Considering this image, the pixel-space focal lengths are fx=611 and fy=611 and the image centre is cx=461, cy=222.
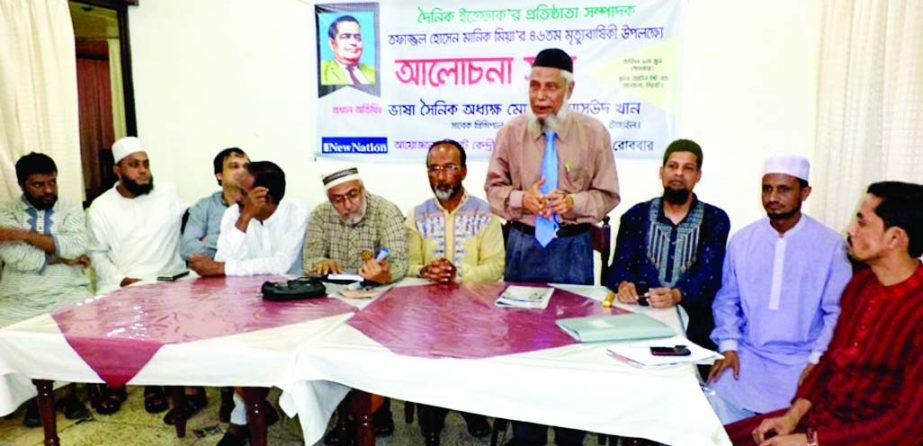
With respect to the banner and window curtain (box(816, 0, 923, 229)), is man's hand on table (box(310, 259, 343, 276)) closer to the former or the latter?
the banner

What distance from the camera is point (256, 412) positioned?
6.93 feet

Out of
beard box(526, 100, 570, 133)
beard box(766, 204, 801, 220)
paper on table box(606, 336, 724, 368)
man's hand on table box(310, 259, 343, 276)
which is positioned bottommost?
paper on table box(606, 336, 724, 368)

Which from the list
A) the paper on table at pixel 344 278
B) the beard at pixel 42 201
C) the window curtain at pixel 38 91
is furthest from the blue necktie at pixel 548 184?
the window curtain at pixel 38 91

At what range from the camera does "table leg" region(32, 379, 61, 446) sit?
7.19ft

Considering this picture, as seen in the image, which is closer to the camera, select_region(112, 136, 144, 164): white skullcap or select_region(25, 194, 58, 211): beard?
select_region(25, 194, 58, 211): beard

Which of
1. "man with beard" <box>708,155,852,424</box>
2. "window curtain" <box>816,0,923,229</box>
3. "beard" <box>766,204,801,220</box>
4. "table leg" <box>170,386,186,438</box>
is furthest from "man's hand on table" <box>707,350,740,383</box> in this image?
"table leg" <box>170,386,186,438</box>

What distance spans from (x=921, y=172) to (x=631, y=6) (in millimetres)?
1929

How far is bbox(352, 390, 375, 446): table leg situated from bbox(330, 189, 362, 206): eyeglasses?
1.28 meters

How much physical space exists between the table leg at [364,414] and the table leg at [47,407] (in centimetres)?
114

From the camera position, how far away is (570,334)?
2.02 meters

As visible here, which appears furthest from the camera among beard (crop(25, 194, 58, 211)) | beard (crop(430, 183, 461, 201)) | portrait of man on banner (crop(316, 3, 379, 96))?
portrait of man on banner (crop(316, 3, 379, 96))

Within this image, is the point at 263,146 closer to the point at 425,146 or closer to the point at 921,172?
the point at 425,146

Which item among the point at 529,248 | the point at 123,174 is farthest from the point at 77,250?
the point at 529,248

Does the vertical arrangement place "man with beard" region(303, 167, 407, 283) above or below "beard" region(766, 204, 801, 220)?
below
